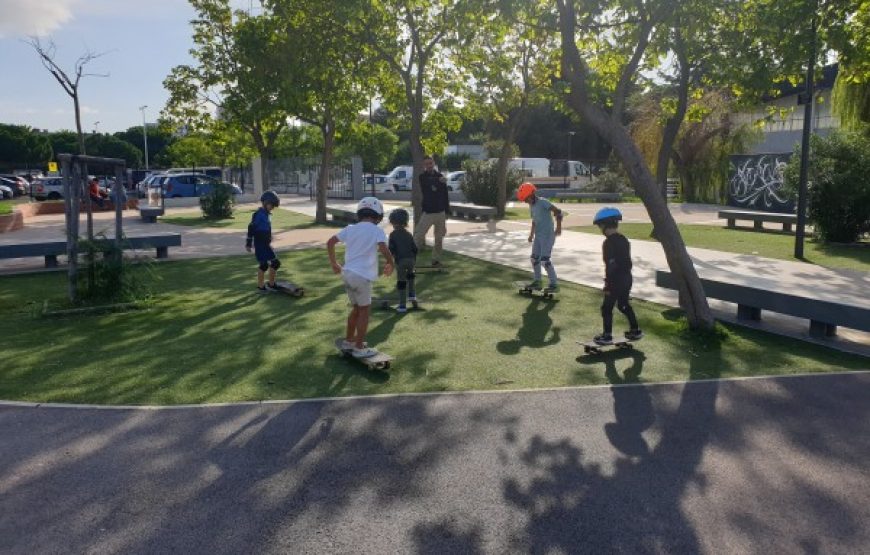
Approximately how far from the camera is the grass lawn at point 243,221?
76.8ft

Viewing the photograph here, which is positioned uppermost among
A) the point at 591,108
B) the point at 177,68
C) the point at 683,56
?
the point at 177,68

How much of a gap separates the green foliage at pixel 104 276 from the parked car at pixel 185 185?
28306mm

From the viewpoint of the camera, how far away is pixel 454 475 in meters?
4.43

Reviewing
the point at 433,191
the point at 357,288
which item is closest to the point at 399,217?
the point at 357,288

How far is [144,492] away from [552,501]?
2327mm

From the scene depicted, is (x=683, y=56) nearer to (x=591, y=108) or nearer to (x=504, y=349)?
(x=591, y=108)

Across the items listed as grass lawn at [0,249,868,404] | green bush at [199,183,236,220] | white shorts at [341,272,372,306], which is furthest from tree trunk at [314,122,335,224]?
white shorts at [341,272,372,306]

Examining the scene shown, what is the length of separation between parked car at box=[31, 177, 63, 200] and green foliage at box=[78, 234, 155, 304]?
36841 mm

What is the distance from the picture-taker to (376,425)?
528 centimetres

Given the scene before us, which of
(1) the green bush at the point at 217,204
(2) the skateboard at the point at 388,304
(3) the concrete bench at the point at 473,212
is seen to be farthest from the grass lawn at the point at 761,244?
(1) the green bush at the point at 217,204

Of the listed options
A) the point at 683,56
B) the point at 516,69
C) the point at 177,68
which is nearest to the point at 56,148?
the point at 177,68

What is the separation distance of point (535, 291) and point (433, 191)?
2895 mm

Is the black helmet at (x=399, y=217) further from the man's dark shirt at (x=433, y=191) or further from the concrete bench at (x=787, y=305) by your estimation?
the man's dark shirt at (x=433, y=191)

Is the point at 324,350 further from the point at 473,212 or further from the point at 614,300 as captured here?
the point at 473,212
